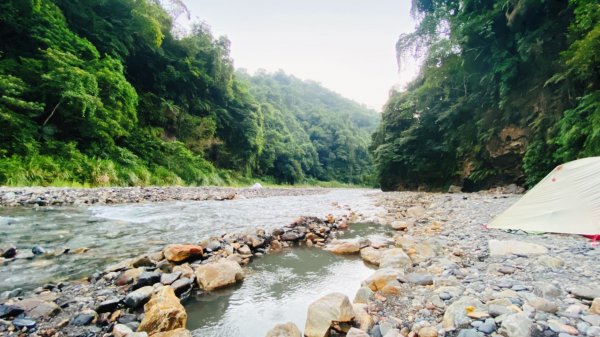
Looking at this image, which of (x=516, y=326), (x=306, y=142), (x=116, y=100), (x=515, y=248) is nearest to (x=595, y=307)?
(x=516, y=326)

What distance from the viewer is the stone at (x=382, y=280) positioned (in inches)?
109

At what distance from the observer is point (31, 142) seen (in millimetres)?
9812

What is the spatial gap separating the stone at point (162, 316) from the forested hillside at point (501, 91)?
9604mm

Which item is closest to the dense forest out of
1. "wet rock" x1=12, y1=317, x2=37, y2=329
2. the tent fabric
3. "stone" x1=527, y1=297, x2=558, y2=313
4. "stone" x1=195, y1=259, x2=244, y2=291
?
"wet rock" x1=12, y1=317, x2=37, y2=329

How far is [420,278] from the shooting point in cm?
278

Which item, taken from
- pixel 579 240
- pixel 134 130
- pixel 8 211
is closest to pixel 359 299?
pixel 579 240

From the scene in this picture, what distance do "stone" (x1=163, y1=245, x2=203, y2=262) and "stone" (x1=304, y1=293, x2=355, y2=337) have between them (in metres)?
2.14

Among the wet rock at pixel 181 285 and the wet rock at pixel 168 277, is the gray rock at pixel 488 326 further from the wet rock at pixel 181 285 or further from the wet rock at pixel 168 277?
the wet rock at pixel 168 277

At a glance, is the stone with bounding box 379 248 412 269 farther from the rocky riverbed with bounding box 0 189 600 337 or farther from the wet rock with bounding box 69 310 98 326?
the wet rock with bounding box 69 310 98 326

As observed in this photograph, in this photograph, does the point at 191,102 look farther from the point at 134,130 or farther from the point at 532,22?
the point at 532,22

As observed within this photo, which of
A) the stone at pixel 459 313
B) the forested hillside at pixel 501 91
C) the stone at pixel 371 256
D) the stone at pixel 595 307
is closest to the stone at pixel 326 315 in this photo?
the stone at pixel 459 313

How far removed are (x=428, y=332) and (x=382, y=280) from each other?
1018 mm

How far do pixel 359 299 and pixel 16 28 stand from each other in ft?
56.0

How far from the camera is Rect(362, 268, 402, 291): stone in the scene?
2.77m
